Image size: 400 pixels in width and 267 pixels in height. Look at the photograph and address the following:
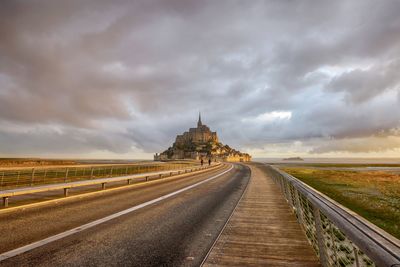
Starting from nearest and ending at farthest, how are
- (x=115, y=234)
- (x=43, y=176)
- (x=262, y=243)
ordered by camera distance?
(x=262, y=243), (x=115, y=234), (x=43, y=176)

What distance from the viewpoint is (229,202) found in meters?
11.1

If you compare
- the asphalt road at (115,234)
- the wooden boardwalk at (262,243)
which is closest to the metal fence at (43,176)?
the asphalt road at (115,234)

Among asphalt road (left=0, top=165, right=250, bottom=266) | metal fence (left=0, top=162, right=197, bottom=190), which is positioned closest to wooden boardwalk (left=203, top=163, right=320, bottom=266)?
asphalt road (left=0, top=165, right=250, bottom=266)

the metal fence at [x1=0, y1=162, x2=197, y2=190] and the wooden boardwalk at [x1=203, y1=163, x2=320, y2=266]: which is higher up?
the metal fence at [x1=0, y1=162, x2=197, y2=190]

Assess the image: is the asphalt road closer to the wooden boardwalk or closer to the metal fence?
the wooden boardwalk

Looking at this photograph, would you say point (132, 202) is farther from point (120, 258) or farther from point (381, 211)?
point (381, 211)

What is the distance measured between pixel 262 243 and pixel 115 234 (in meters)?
3.16

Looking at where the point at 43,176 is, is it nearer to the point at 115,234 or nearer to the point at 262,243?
the point at 115,234

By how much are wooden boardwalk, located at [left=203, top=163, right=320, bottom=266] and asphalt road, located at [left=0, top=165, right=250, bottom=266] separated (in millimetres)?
376

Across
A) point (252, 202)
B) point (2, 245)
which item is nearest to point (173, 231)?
point (2, 245)

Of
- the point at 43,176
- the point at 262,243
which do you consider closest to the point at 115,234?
the point at 262,243

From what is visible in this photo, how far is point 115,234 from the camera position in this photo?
579cm

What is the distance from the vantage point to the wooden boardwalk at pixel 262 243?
4258 millimetres

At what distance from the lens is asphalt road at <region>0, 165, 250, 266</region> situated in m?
4.32
